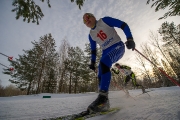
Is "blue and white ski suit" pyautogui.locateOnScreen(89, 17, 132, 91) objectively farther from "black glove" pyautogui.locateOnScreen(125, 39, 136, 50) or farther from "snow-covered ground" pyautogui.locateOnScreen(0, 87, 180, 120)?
"snow-covered ground" pyautogui.locateOnScreen(0, 87, 180, 120)

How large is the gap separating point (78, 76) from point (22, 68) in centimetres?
1311

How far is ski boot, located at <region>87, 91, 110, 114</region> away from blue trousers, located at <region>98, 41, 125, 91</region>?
118 millimetres

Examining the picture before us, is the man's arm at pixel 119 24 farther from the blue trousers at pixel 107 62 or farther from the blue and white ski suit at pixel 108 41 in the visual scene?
the blue trousers at pixel 107 62

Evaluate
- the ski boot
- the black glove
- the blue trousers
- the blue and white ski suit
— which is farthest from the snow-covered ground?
the black glove

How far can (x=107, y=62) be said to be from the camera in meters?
1.90

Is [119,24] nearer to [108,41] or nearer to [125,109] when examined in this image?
[108,41]

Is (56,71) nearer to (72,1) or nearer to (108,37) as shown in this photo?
(72,1)

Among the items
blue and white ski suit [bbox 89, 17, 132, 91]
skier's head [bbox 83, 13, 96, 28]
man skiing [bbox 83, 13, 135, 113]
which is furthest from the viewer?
skier's head [bbox 83, 13, 96, 28]

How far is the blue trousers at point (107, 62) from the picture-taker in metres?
1.80

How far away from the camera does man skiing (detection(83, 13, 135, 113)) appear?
175cm

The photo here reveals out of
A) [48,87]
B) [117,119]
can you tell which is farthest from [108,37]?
[48,87]

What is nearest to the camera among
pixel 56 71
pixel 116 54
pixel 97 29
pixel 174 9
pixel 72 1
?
pixel 116 54

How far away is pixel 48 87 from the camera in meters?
28.5

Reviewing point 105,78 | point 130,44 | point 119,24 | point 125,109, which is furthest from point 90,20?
point 125,109
